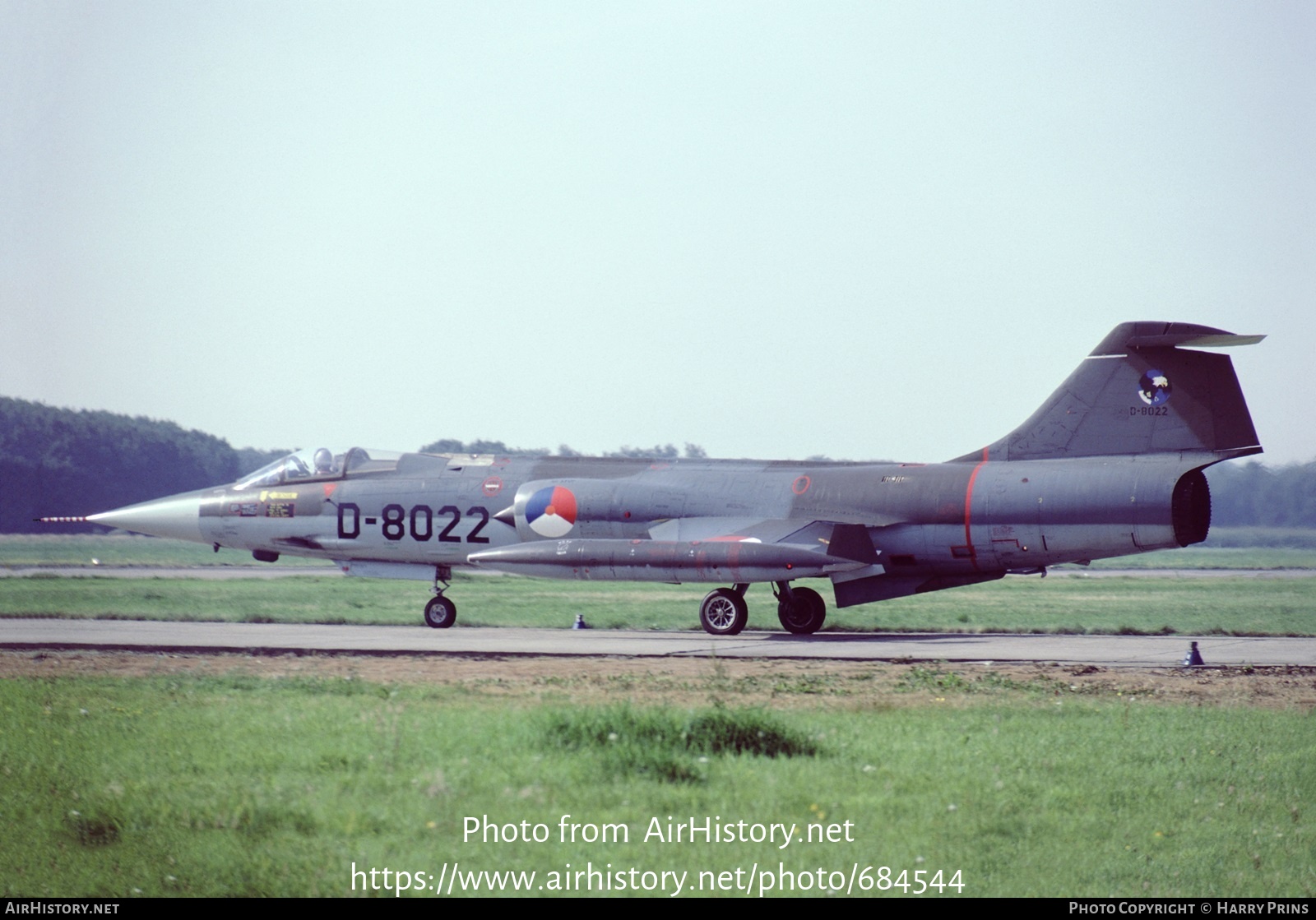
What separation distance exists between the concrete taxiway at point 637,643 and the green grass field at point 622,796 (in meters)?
5.89

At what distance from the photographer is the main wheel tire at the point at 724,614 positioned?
73.2 feet

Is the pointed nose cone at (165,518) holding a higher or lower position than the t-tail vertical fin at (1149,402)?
lower

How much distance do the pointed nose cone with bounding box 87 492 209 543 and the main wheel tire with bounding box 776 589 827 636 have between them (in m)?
12.0

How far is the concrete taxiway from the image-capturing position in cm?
1819

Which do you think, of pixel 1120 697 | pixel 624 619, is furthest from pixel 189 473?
pixel 1120 697

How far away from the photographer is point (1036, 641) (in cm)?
2105

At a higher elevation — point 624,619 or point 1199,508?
point 1199,508

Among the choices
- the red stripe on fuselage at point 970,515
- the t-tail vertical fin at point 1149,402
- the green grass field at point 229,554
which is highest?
the t-tail vertical fin at point 1149,402

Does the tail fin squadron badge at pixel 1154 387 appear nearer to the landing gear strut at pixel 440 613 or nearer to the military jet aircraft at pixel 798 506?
the military jet aircraft at pixel 798 506

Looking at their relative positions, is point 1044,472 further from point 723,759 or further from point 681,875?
point 681,875

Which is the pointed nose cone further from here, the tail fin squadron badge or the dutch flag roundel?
the tail fin squadron badge

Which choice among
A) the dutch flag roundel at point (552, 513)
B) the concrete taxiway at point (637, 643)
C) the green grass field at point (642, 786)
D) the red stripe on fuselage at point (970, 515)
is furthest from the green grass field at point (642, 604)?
the green grass field at point (642, 786)

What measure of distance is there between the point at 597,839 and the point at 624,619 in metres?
18.4

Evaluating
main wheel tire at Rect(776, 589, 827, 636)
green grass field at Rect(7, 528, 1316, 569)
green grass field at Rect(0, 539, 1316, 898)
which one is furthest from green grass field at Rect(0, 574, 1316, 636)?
green grass field at Rect(7, 528, 1316, 569)
